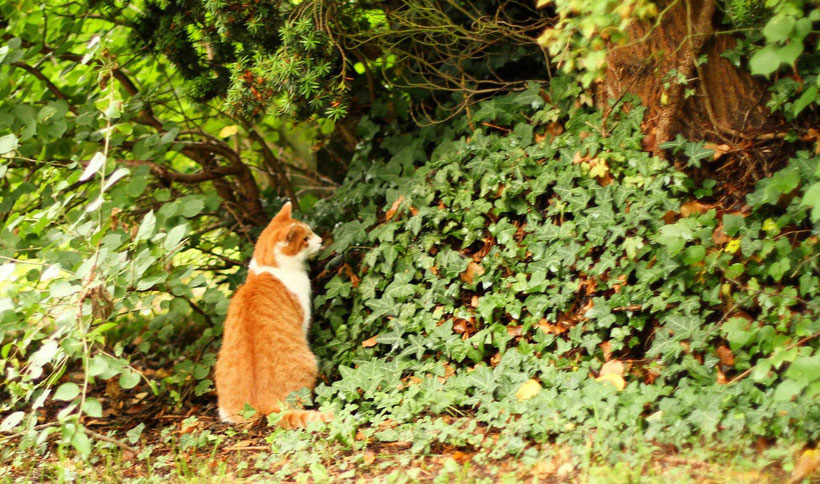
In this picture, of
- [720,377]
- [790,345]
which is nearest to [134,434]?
[720,377]

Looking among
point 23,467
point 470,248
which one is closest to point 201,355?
point 23,467

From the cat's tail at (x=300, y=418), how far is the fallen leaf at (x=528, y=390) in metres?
1.06

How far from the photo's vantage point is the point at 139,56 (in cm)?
530

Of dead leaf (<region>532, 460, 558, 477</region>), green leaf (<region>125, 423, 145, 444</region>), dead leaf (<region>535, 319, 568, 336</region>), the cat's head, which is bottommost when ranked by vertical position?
green leaf (<region>125, 423, 145, 444</region>)

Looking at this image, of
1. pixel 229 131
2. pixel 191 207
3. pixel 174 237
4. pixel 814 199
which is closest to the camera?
pixel 814 199

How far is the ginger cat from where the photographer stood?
4285mm

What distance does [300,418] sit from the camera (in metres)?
4.00

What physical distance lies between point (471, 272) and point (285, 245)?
50.7 inches

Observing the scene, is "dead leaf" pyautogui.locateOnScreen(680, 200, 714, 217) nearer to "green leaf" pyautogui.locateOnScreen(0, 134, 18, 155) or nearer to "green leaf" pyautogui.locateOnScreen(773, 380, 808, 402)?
"green leaf" pyautogui.locateOnScreen(773, 380, 808, 402)

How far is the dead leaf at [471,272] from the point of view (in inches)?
177

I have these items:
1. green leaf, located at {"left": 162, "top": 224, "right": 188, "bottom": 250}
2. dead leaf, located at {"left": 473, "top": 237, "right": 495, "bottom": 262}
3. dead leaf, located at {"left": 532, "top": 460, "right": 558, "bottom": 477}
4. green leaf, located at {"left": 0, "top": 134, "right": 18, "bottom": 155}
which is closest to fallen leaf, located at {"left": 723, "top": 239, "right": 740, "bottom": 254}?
dead leaf, located at {"left": 473, "top": 237, "right": 495, "bottom": 262}

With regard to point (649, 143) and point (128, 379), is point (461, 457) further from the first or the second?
point (649, 143)

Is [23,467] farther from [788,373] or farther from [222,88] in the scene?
[788,373]

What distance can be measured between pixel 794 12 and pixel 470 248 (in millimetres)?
2339
